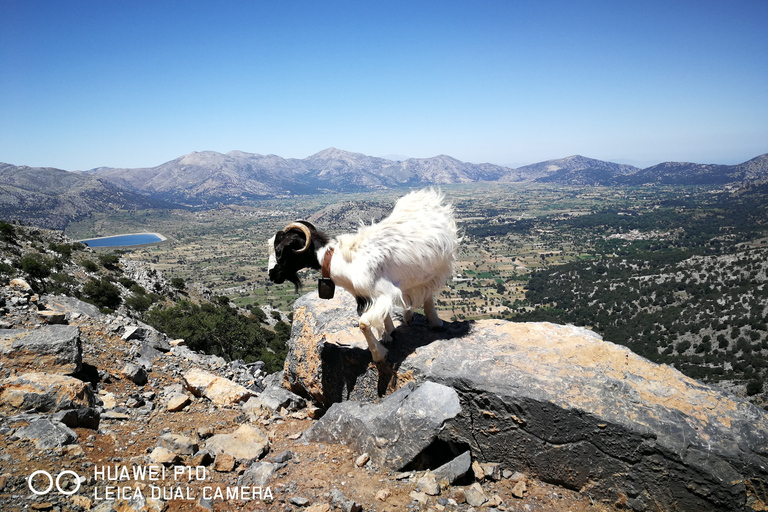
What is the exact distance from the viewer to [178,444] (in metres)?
5.41

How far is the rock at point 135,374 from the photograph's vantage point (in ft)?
26.5

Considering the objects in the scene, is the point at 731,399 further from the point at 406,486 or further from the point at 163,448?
the point at 163,448

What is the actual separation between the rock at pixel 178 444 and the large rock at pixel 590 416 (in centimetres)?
323

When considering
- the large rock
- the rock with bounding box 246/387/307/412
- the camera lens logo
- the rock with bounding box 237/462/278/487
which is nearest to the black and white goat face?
the large rock

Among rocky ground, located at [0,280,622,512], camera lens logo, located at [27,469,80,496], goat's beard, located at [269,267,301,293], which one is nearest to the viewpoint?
camera lens logo, located at [27,469,80,496]

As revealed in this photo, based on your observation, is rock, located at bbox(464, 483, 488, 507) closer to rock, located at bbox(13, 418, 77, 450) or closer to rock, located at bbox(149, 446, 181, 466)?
rock, located at bbox(149, 446, 181, 466)

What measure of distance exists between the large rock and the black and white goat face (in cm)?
221

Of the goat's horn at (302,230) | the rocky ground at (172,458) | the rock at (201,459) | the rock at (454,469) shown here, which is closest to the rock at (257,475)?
the rocky ground at (172,458)

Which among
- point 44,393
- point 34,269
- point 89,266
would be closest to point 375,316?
point 44,393

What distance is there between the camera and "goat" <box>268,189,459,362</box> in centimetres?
676

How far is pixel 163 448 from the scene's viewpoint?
5.23 metres

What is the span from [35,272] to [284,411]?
2531 cm

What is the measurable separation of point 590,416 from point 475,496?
5.86ft

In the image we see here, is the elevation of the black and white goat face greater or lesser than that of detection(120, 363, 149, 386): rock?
greater
